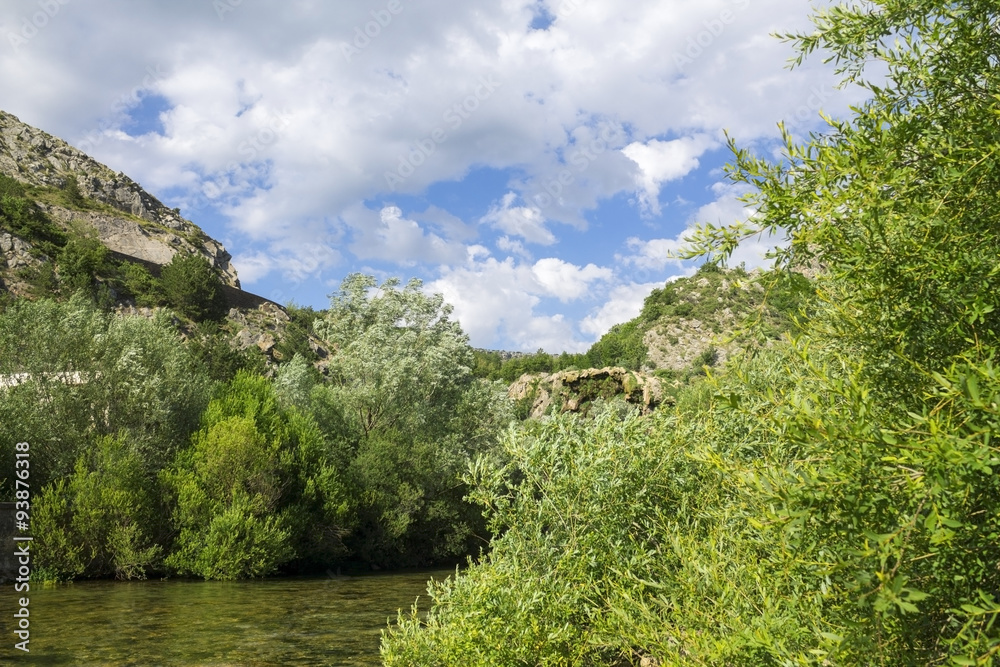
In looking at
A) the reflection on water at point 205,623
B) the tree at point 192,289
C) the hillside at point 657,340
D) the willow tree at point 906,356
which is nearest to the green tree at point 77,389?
the reflection on water at point 205,623

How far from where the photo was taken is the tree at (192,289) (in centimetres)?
7425

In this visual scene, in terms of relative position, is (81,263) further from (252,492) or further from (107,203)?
(252,492)

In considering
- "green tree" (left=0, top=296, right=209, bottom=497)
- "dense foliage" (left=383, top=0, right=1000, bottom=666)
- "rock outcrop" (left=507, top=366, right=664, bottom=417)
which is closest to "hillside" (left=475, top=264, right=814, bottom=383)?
"rock outcrop" (left=507, top=366, right=664, bottom=417)

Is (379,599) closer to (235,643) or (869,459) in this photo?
(235,643)

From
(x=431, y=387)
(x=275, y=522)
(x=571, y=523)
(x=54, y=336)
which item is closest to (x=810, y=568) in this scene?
(x=571, y=523)

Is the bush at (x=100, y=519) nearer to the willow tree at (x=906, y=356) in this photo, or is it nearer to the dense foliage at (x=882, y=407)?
the dense foliage at (x=882, y=407)

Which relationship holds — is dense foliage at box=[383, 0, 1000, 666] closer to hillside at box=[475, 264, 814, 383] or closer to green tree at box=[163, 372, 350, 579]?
green tree at box=[163, 372, 350, 579]

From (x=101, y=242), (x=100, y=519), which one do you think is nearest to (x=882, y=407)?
(x=100, y=519)

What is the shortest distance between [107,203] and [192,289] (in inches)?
1464

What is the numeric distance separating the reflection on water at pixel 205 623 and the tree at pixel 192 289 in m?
53.7

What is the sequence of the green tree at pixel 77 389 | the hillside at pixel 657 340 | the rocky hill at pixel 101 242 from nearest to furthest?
the green tree at pixel 77 389 → the rocky hill at pixel 101 242 → the hillside at pixel 657 340

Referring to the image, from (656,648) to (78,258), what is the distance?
7497 centimetres

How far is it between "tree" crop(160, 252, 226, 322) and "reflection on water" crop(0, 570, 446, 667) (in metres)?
53.7

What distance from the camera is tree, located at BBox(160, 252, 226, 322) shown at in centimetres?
7425
